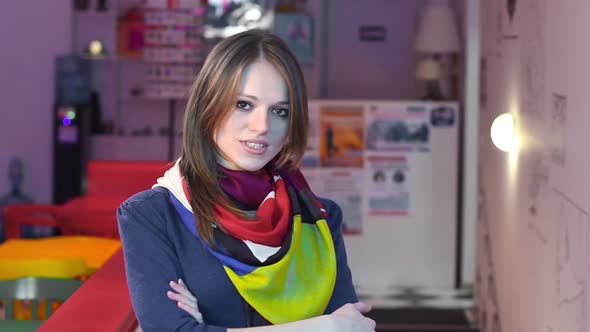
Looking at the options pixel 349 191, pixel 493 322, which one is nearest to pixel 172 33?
pixel 349 191

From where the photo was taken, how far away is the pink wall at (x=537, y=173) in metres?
3.46

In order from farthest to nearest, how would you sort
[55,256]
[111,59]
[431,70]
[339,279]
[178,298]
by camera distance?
1. [111,59]
2. [431,70]
3. [55,256]
4. [339,279]
5. [178,298]

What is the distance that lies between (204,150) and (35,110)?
7.66m

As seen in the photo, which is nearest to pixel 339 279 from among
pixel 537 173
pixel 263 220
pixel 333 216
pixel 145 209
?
pixel 333 216

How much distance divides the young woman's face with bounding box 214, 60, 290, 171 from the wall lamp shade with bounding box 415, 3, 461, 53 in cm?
569

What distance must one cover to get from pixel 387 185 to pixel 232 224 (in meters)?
5.44

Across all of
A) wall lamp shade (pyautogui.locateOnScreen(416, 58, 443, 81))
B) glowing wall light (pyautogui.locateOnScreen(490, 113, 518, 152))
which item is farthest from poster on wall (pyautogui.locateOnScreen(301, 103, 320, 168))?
glowing wall light (pyautogui.locateOnScreen(490, 113, 518, 152))

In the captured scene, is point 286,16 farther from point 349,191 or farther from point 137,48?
point 349,191

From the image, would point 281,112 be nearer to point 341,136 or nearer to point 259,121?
point 259,121

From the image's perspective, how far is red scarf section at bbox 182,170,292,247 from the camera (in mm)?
2223

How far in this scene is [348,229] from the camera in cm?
767

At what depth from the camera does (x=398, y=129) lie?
24.9 feet

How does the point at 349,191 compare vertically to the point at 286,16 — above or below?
below

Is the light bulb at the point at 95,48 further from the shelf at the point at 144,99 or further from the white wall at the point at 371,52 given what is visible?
the white wall at the point at 371,52
